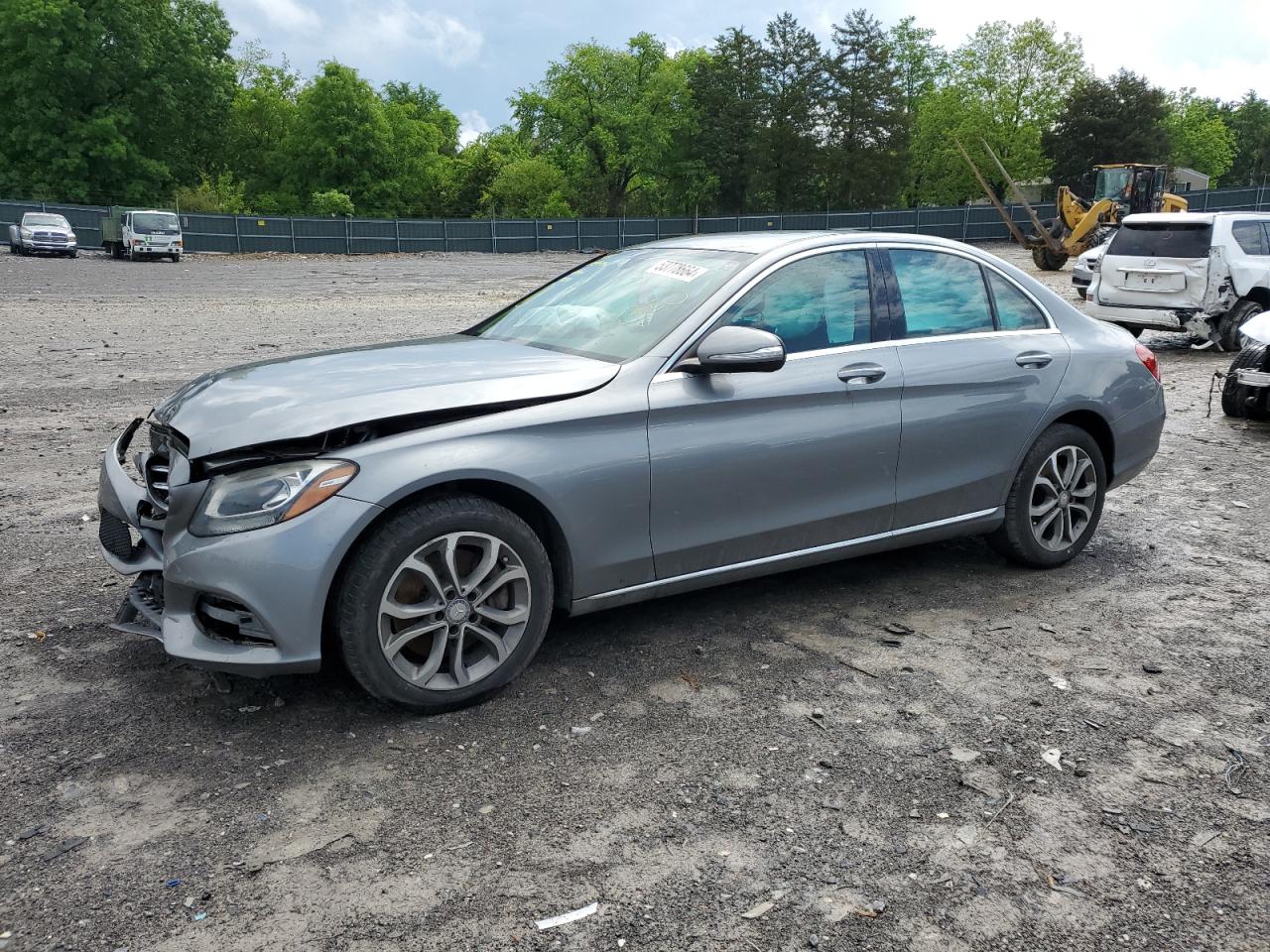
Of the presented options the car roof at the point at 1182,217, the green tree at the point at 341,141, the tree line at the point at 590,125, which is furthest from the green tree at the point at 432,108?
the car roof at the point at 1182,217

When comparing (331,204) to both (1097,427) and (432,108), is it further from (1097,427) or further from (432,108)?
(1097,427)

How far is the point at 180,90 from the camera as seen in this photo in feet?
205

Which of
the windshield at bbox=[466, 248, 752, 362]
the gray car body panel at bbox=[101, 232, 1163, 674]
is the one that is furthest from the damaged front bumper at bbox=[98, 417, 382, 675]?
the windshield at bbox=[466, 248, 752, 362]

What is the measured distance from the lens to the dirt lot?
8.89 ft

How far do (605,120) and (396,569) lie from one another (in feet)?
257

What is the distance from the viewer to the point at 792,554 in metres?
4.45

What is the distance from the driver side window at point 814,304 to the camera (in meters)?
4.37

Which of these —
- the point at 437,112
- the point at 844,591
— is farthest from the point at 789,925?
the point at 437,112

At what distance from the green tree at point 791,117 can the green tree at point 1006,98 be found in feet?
27.6

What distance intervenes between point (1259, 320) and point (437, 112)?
98.6 metres

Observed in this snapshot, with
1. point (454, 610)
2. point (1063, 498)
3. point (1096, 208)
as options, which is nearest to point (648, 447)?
point (454, 610)

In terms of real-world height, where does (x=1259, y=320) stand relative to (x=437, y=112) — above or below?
below

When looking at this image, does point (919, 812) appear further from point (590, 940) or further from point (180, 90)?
point (180, 90)

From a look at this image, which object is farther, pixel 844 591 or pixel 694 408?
pixel 844 591
